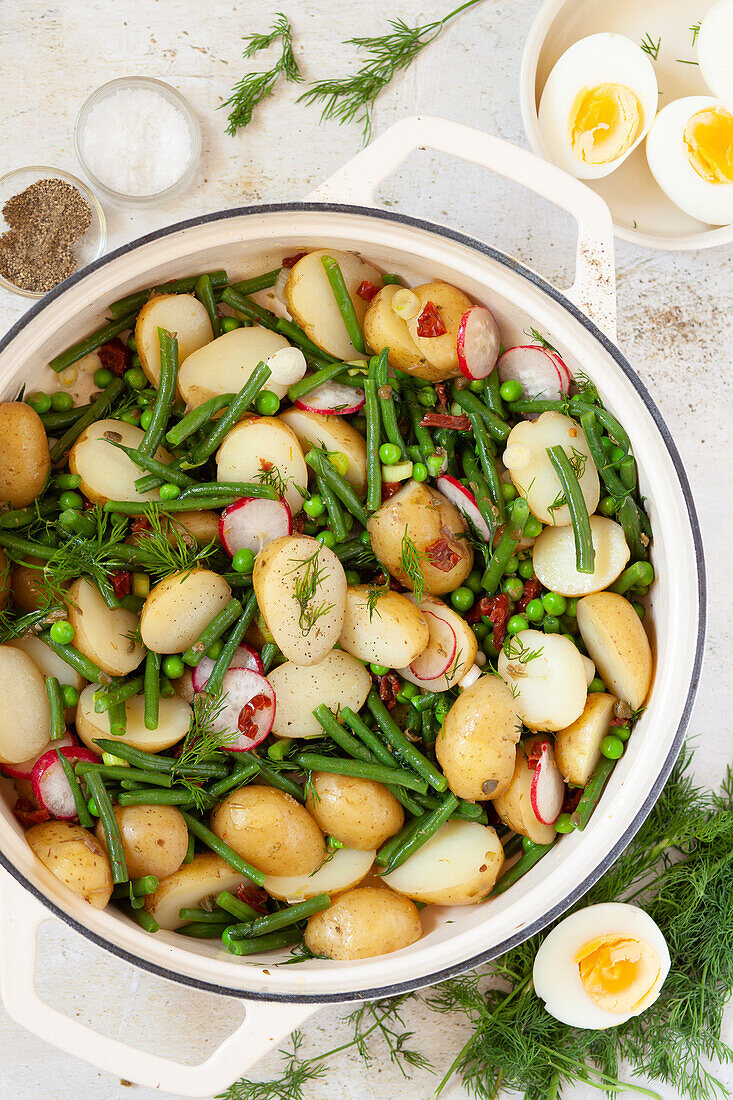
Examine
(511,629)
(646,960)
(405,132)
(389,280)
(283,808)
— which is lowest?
(646,960)

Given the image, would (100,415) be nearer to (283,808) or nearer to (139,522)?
(139,522)

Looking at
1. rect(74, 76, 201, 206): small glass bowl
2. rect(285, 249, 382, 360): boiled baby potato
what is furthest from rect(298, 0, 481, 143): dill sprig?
rect(285, 249, 382, 360): boiled baby potato

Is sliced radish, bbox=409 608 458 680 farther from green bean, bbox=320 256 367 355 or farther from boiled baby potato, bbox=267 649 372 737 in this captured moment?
green bean, bbox=320 256 367 355

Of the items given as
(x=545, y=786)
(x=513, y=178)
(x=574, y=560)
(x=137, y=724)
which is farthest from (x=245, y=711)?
(x=513, y=178)

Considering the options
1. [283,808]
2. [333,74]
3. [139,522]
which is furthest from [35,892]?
[333,74]

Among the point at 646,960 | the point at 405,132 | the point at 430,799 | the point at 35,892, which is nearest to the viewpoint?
the point at 35,892

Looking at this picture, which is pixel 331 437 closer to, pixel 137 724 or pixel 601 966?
pixel 137 724
